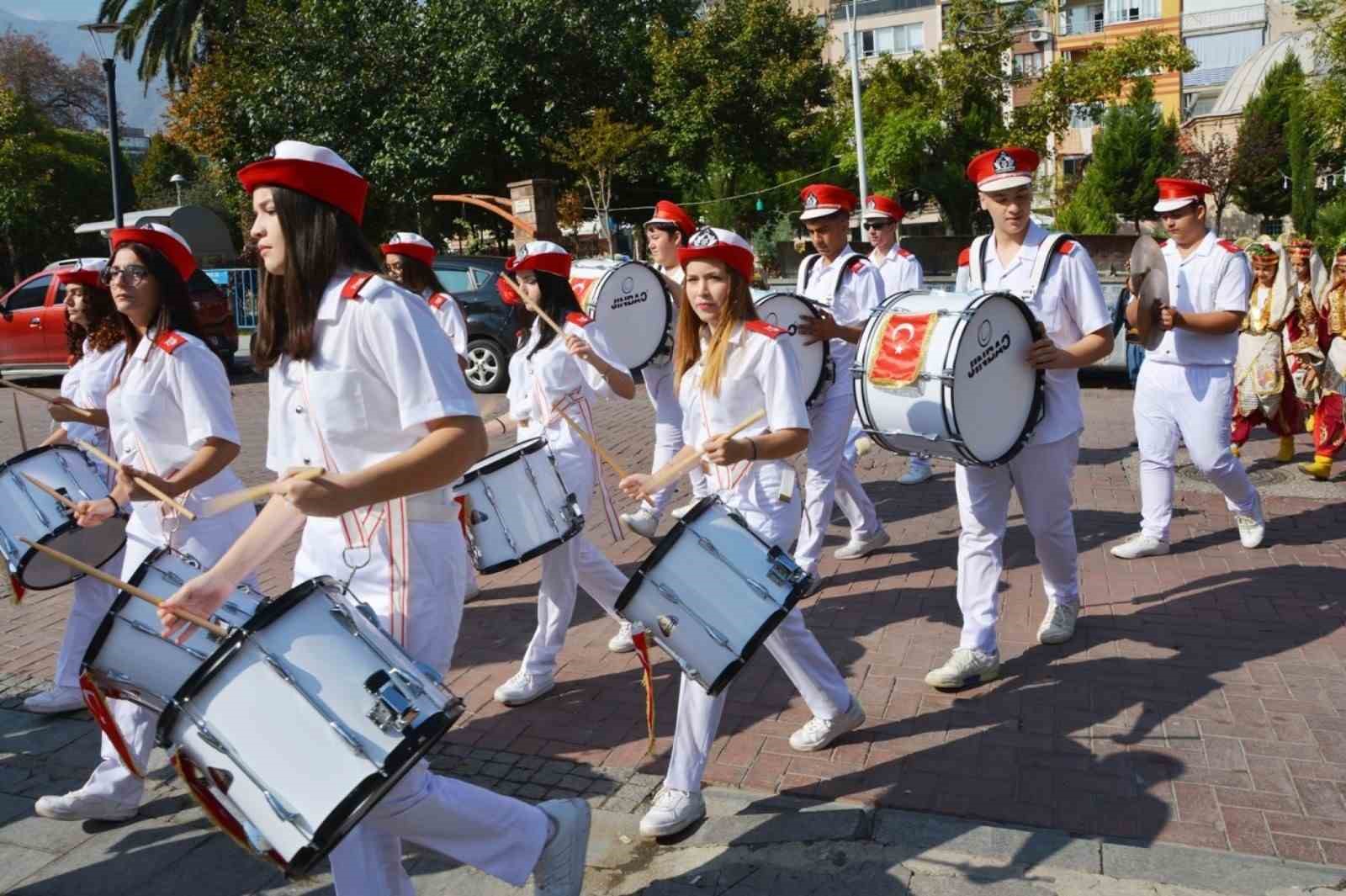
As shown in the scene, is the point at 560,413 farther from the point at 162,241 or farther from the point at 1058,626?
the point at 1058,626

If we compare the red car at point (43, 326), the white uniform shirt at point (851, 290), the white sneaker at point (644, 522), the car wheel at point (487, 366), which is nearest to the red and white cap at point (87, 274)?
the white sneaker at point (644, 522)

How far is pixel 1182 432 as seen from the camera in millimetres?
6555

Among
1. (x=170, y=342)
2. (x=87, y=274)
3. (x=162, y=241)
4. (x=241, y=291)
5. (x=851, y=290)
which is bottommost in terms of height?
(x=241, y=291)

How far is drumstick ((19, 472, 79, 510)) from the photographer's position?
A: 450 centimetres

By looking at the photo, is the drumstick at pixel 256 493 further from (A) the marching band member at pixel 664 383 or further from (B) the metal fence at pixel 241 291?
(B) the metal fence at pixel 241 291

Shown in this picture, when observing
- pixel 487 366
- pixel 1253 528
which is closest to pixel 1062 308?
Result: pixel 1253 528

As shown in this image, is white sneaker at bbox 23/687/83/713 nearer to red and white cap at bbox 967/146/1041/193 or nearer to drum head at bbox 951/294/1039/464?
drum head at bbox 951/294/1039/464

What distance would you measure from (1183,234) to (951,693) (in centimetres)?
320

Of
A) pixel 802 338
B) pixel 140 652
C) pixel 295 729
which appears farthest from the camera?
pixel 802 338

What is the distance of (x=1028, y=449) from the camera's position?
491 cm

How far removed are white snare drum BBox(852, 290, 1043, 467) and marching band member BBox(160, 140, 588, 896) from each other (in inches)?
82.5

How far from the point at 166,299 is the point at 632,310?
3658 millimetres

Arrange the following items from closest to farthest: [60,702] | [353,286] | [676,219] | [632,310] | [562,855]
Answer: [353,286] → [562,855] → [60,702] → [676,219] → [632,310]

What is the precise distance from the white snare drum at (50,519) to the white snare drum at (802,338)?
10.5 feet
